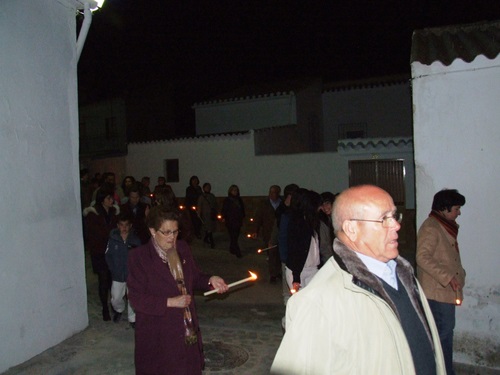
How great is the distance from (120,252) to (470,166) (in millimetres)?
4488

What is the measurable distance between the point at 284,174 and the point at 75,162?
9.84 meters

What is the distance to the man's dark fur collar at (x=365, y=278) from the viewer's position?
2.08 metres

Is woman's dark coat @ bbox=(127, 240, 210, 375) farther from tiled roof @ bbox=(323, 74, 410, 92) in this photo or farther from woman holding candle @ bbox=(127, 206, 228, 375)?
tiled roof @ bbox=(323, 74, 410, 92)

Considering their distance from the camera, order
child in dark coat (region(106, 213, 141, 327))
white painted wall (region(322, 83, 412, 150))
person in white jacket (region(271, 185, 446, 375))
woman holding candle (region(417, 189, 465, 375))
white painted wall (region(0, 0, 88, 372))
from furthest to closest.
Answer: white painted wall (region(322, 83, 412, 150))
child in dark coat (region(106, 213, 141, 327))
white painted wall (region(0, 0, 88, 372))
woman holding candle (region(417, 189, 465, 375))
person in white jacket (region(271, 185, 446, 375))

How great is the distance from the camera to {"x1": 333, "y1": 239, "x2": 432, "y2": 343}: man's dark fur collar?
6.83 ft

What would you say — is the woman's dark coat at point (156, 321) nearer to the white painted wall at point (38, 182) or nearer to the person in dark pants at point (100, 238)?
the white painted wall at point (38, 182)

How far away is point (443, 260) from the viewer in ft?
14.0

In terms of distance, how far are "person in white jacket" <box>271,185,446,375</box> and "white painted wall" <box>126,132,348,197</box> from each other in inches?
481

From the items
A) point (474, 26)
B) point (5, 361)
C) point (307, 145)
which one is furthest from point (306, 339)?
point (307, 145)

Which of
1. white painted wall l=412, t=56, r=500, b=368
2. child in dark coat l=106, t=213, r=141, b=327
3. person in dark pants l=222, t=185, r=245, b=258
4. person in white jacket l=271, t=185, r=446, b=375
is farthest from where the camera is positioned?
person in dark pants l=222, t=185, r=245, b=258

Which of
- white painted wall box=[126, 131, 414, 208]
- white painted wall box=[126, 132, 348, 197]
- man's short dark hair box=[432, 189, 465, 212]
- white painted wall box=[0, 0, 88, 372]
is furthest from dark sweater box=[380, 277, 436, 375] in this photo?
white painted wall box=[126, 132, 348, 197]

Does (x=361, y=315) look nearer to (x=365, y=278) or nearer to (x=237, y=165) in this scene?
(x=365, y=278)

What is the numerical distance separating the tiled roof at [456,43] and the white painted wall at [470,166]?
83 millimetres

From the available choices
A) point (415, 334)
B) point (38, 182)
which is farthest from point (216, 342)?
→ point (415, 334)
